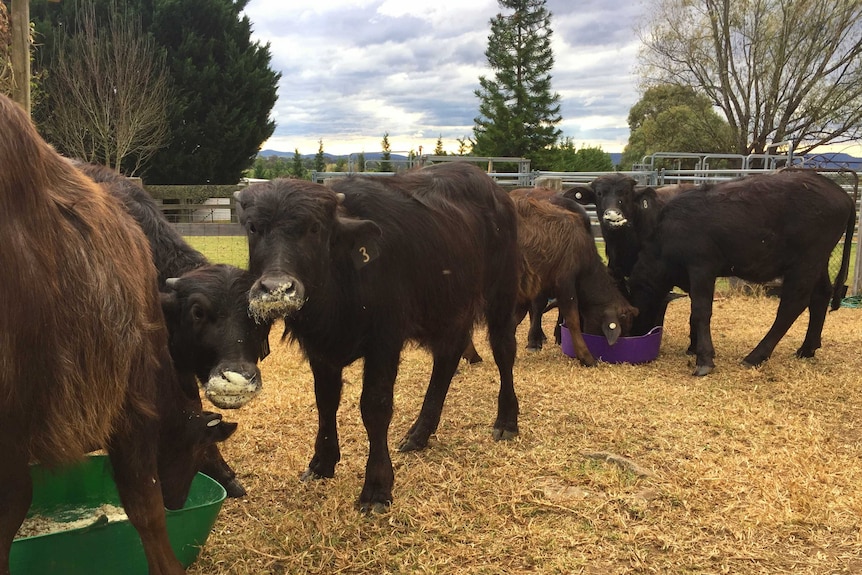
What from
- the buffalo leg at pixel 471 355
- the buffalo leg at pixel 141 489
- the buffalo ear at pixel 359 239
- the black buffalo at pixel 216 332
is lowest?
the buffalo leg at pixel 471 355

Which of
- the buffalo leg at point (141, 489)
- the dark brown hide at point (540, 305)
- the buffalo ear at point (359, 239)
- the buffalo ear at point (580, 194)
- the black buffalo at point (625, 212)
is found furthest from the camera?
the buffalo ear at point (580, 194)

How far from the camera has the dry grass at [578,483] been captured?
117 inches

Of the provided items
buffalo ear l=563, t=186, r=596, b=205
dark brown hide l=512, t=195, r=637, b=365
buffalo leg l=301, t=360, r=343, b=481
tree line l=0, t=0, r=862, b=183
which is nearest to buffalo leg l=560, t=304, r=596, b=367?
dark brown hide l=512, t=195, r=637, b=365

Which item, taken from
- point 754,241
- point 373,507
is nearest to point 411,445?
point 373,507

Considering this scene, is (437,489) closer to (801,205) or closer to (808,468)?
(808,468)

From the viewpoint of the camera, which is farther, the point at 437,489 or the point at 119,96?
the point at 119,96

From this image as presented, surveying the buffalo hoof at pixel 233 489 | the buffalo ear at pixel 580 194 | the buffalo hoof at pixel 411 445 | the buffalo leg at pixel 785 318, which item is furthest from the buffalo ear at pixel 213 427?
the buffalo ear at pixel 580 194

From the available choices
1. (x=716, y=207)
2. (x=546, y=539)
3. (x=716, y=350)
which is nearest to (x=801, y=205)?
(x=716, y=207)

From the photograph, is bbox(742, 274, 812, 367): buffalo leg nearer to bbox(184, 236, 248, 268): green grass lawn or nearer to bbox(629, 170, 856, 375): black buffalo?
bbox(629, 170, 856, 375): black buffalo

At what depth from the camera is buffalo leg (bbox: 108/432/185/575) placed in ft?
7.35

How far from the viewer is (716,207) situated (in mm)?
6289

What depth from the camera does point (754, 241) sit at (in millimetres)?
6156

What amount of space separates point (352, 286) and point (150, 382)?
3.83ft

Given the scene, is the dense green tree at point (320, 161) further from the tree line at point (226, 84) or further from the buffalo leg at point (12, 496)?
the buffalo leg at point (12, 496)
